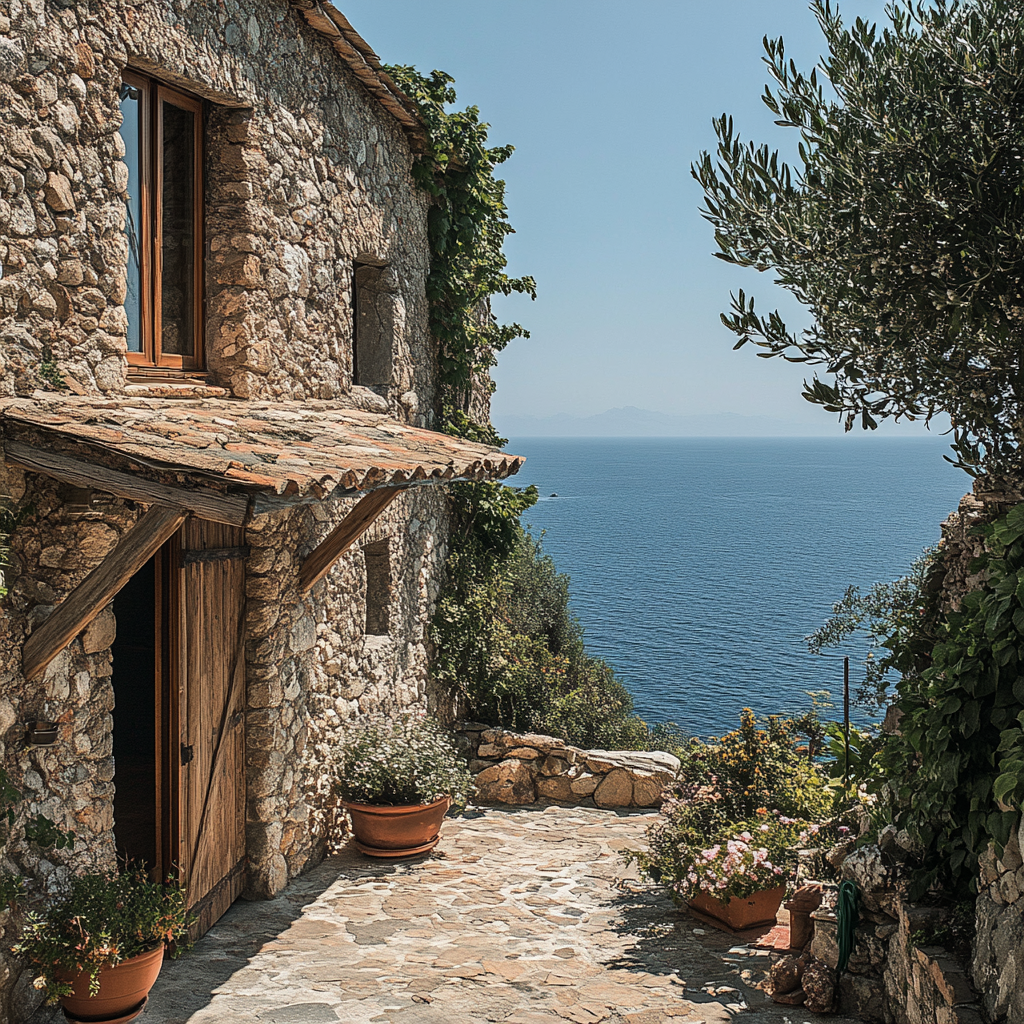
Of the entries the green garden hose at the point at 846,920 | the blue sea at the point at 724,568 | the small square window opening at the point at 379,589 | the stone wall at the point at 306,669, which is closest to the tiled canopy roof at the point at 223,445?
the stone wall at the point at 306,669

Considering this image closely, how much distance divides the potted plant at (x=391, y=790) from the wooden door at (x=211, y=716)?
124 cm

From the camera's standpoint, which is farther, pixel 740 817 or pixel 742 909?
pixel 740 817

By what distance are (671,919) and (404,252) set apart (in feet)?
21.1

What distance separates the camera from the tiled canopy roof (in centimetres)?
406

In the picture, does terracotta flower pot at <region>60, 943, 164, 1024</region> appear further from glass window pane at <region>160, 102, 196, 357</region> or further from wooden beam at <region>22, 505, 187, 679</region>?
glass window pane at <region>160, 102, 196, 357</region>

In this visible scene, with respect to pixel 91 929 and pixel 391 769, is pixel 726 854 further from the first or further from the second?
pixel 91 929

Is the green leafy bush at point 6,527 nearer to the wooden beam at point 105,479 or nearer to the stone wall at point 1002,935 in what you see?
the wooden beam at point 105,479

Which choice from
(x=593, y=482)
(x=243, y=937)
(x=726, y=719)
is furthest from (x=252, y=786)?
(x=593, y=482)

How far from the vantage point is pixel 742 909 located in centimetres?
622

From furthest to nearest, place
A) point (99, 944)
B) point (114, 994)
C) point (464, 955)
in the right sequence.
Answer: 1. point (464, 955)
2. point (114, 994)
3. point (99, 944)

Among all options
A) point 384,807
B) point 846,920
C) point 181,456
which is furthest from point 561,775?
point 181,456

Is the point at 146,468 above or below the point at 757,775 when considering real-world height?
above

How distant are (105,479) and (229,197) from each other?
293 cm

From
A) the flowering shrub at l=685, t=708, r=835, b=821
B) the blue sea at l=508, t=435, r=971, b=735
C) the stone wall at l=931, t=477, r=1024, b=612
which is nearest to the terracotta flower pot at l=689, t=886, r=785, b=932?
the flowering shrub at l=685, t=708, r=835, b=821
